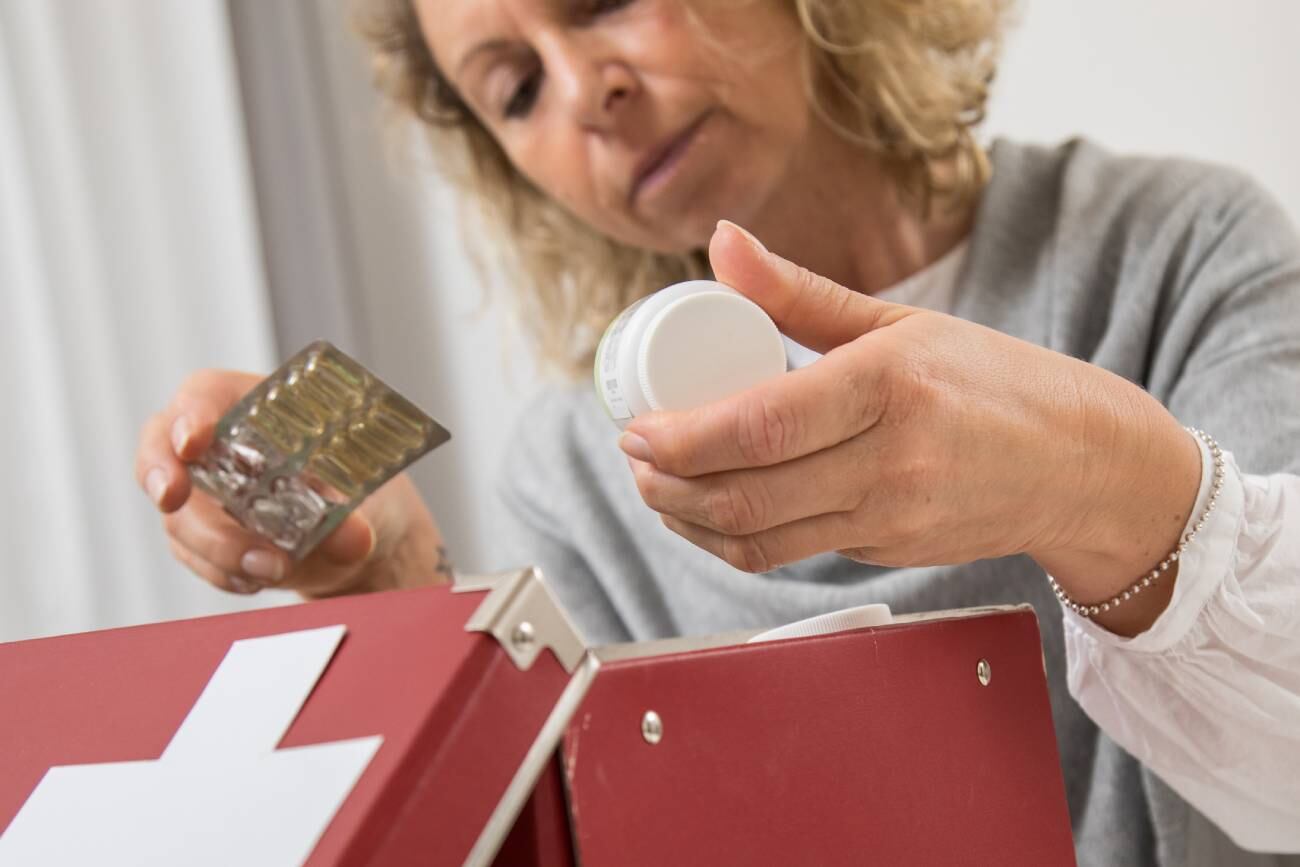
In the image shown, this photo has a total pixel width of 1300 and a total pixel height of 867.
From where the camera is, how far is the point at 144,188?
4.42ft

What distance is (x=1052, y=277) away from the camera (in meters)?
0.88

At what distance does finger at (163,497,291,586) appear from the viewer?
A: 2.19 feet

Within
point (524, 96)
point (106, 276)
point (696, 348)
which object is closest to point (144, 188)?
point (106, 276)

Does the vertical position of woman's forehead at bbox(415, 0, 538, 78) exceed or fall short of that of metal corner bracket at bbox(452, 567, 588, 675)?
it exceeds it

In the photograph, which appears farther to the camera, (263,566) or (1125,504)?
(263,566)

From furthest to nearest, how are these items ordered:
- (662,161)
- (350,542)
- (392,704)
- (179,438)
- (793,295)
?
1. (662,161)
2. (350,542)
3. (179,438)
4. (793,295)
5. (392,704)

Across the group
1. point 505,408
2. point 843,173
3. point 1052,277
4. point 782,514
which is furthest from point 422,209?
point 782,514

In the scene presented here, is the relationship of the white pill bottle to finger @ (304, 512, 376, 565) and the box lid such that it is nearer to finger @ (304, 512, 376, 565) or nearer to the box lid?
the box lid

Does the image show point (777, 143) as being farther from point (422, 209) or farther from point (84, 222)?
point (422, 209)

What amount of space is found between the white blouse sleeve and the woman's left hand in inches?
2.3

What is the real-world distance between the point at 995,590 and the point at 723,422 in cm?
52

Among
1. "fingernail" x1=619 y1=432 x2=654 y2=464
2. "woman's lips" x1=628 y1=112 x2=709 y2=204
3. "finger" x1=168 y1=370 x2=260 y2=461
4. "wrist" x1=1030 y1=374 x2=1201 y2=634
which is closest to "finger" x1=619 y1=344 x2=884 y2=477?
"fingernail" x1=619 y1=432 x2=654 y2=464

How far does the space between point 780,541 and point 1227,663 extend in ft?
0.75

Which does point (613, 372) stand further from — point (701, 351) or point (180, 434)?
point (180, 434)
